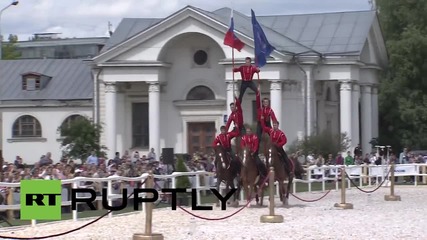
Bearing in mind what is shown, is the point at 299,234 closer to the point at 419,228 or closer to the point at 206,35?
the point at 419,228

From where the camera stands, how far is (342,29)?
63000mm

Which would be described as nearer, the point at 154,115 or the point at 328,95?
the point at 154,115

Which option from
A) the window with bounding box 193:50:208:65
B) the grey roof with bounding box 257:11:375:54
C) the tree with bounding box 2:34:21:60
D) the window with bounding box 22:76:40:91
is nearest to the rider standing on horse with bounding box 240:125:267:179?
the grey roof with bounding box 257:11:375:54

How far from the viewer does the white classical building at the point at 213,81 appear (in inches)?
2272

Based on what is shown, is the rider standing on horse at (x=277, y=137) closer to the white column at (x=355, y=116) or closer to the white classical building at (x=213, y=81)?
the white classical building at (x=213, y=81)

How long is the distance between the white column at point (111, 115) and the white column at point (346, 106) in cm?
1215

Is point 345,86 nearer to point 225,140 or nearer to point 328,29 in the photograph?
point 328,29

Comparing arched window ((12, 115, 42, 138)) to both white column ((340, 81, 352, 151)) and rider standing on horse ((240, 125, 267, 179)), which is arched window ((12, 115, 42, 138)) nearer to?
white column ((340, 81, 352, 151))

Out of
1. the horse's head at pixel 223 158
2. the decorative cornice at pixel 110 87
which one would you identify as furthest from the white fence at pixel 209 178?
the decorative cornice at pixel 110 87

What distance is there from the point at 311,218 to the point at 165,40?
34.6 meters

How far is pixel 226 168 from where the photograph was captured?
2853 centimetres

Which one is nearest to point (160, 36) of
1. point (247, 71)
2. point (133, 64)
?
point (133, 64)

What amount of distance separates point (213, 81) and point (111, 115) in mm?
5845

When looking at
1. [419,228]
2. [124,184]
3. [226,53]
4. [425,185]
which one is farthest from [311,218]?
[226,53]
